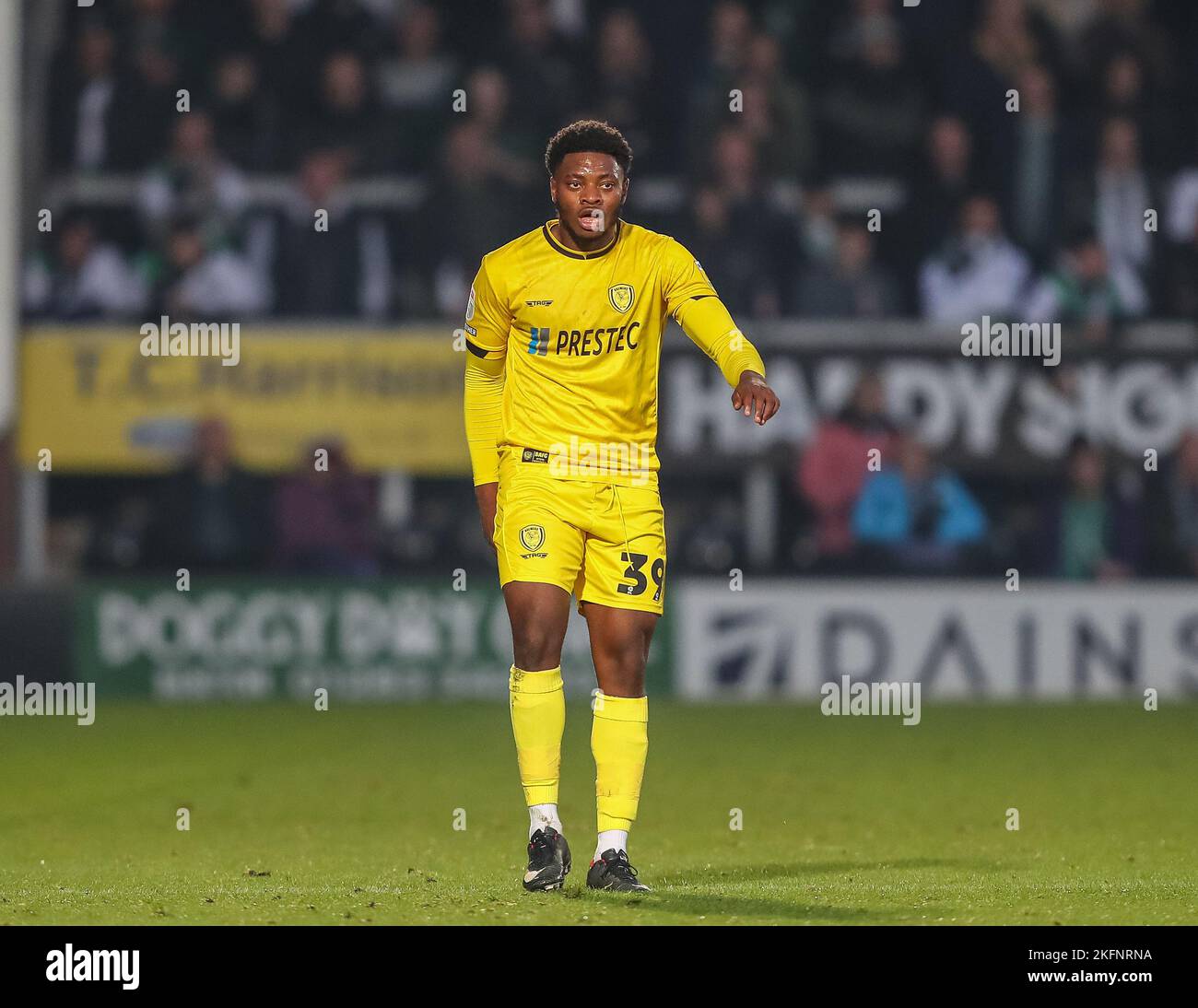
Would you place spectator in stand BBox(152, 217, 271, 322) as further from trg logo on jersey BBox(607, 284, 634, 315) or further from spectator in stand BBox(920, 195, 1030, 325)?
trg logo on jersey BBox(607, 284, 634, 315)

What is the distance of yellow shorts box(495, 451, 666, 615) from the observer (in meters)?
6.46

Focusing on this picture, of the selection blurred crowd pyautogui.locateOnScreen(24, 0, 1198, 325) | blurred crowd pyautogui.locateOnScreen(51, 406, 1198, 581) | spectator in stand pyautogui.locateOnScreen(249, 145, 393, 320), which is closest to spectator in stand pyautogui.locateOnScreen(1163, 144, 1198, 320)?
blurred crowd pyautogui.locateOnScreen(24, 0, 1198, 325)

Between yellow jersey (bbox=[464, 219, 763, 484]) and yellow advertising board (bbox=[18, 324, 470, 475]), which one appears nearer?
yellow jersey (bbox=[464, 219, 763, 484])

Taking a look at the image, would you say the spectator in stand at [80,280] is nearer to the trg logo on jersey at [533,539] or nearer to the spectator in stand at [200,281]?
the spectator in stand at [200,281]

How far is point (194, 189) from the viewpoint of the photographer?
15.8 metres

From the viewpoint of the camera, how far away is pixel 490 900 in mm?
6227

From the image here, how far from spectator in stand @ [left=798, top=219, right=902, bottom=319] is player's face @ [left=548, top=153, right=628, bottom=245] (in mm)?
8845

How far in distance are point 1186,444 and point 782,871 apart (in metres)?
8.73

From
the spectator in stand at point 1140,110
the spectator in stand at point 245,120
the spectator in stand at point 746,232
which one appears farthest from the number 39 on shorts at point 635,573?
the spectator in stand at point 1140,110

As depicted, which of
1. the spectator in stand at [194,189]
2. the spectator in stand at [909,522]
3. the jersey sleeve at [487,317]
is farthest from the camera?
the spectator in stand at [194,189]

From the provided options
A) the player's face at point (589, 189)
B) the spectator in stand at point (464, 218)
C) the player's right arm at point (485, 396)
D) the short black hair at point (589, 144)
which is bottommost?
the player's right arm at point (485, 396)

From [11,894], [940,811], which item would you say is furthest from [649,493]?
[940,811]

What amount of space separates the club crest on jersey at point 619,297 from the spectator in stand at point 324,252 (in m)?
8.90

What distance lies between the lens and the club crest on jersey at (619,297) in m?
6.53
